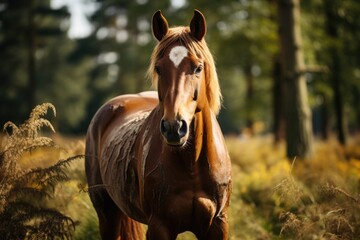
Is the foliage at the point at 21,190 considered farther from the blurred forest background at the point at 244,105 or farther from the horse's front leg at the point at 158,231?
the horse's front leg at the point at 158,231

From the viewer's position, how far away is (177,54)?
3.65 metres

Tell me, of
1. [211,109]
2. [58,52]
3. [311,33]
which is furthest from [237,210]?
[58,52]

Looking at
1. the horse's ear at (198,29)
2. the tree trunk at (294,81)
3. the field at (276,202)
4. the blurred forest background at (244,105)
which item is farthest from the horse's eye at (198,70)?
the tree trunk at (294,81)

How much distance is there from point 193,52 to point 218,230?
4.59ft

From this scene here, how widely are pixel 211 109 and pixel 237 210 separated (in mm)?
2834

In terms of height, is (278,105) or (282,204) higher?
(278,105)

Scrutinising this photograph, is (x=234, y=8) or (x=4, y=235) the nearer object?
(x=4, y=235)

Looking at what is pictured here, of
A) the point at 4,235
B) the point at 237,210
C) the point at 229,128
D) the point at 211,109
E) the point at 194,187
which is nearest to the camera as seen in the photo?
the point at 194,187

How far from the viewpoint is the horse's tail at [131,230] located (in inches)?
207

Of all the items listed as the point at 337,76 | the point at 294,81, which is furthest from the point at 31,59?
the point at 294,81

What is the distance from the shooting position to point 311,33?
1516 cm

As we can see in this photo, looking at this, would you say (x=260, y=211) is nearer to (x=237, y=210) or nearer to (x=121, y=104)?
(x=237, y=210)

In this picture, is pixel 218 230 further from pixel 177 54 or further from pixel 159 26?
pixel 159 26

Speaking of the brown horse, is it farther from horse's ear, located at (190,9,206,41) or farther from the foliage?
the foliage
